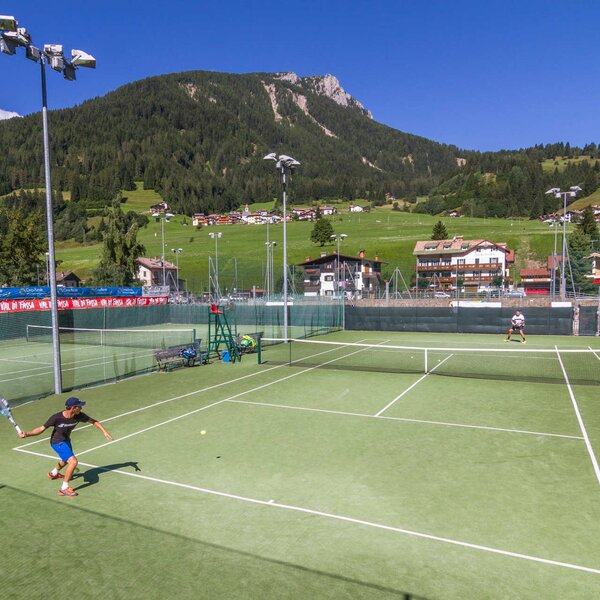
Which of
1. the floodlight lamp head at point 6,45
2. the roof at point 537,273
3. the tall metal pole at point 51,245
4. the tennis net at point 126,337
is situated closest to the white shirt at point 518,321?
the tennis net at point 126,337

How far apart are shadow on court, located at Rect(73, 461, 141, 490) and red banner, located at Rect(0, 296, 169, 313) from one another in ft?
93.7

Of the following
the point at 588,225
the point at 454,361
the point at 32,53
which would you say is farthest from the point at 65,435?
the point at 588,225

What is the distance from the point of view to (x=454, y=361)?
23.2 metres

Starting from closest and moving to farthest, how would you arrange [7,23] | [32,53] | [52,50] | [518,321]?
[7,23]
[32,53]
[52,50]
[518,321]

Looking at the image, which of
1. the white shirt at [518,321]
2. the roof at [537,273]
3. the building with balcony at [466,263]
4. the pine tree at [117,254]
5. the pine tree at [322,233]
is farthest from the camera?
the pine tree at [322,233]

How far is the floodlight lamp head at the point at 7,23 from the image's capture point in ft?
43.1

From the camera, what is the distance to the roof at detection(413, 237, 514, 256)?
9931 centimetres

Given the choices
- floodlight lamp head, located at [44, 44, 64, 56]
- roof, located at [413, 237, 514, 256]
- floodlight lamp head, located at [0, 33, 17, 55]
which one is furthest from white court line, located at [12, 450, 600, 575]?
roof, located at [413, 237, 514, 256]

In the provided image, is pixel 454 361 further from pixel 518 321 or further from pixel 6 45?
pixel 6 45

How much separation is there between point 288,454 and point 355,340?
2255 centimetres

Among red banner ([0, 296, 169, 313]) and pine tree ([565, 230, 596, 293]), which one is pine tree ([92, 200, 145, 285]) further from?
pine tree ([565, 230, 596, 293])

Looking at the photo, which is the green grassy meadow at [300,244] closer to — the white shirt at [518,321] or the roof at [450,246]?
the roof at [450,246]

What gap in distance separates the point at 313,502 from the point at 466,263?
98174 millimetres

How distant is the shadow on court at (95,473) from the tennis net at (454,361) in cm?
1102
